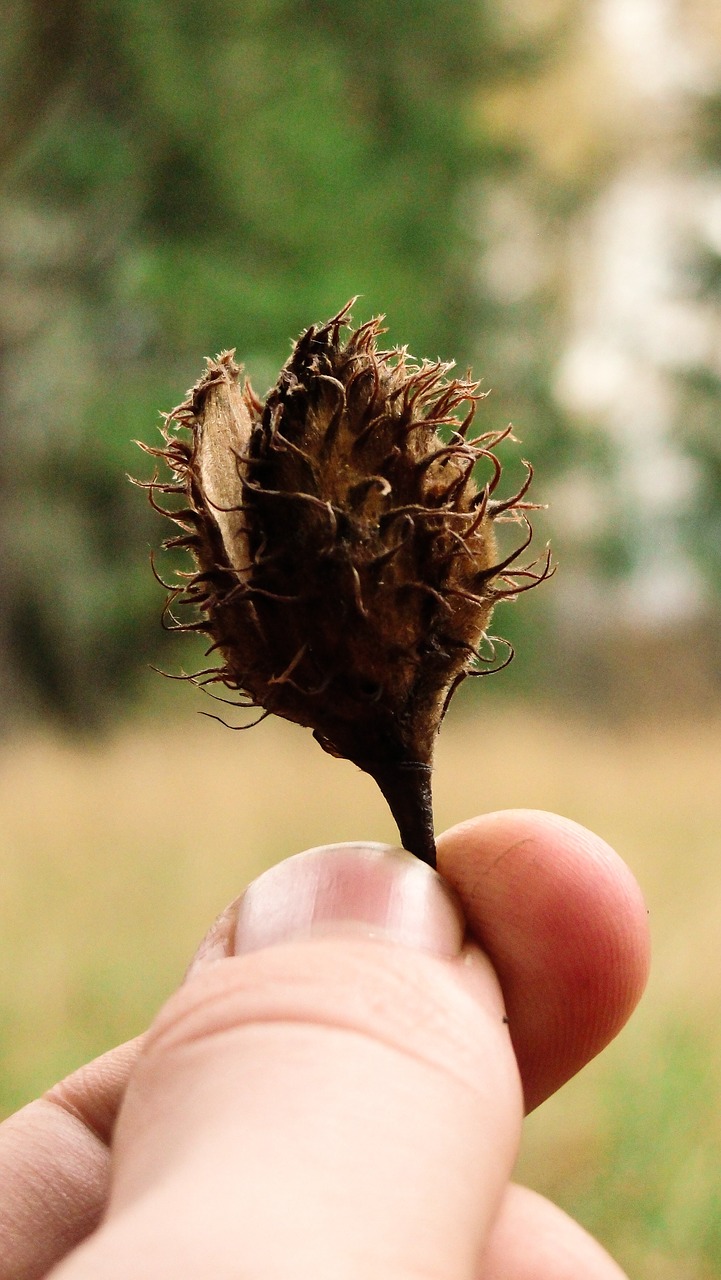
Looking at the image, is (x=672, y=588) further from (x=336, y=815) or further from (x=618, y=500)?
(x=336, y=815)

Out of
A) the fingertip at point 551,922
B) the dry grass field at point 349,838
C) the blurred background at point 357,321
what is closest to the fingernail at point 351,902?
the fingertip at point 551,922

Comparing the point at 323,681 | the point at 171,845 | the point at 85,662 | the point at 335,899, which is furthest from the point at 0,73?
the point at 335,899

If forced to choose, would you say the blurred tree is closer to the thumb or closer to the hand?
the hand

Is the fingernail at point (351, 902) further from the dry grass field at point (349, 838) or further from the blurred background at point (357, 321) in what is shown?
the blurred background at point (357, 321)

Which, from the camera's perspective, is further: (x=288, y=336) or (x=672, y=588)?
(x=672, y=588)

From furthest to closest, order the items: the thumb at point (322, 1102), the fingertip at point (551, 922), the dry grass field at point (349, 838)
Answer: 1. the dry grass field at point (349, 838)
2. the fingertip at point (551, 922)
3. the thumb at point (322, 1102)
